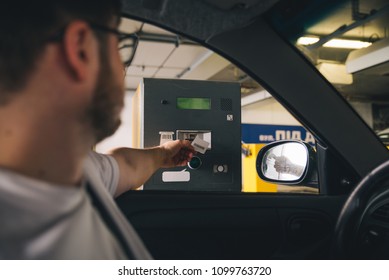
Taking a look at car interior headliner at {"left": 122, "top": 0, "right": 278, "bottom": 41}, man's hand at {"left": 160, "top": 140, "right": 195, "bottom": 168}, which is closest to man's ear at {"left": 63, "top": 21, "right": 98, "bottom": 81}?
car interior headliner at {"left": 122, "top": 0, "right": 278, "bottom": 41}

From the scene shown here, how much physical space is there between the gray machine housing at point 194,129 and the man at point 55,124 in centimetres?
107

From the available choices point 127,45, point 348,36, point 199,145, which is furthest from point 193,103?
point 348,36

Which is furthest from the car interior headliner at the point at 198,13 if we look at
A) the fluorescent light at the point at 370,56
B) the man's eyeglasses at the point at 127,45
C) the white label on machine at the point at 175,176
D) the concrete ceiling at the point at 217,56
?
the fluorescent light at the point at 370,56

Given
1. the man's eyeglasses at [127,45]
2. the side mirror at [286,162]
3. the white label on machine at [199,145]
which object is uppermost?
the man's eyeglasses at [127,45]

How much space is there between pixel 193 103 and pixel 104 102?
3.79ft

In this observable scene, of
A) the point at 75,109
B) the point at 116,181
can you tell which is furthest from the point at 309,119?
the point at 75,109

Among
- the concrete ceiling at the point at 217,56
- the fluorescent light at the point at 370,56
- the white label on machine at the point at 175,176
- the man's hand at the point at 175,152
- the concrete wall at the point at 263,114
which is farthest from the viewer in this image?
the concrete wall at the point at 263,114

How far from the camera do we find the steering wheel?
0.78m

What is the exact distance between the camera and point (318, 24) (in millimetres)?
5043

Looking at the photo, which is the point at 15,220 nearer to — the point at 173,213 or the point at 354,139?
the point at 173,213

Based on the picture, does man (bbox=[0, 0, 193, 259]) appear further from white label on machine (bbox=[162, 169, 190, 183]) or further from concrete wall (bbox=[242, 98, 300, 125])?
concrete wall (bbox=[242, 98, 300, 125])

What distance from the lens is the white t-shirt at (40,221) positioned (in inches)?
19.4

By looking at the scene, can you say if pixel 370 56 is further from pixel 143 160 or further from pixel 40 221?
pixel 40 221

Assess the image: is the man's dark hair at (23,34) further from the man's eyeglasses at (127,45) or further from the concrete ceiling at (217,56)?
the concrete ceiling at (217,56)
